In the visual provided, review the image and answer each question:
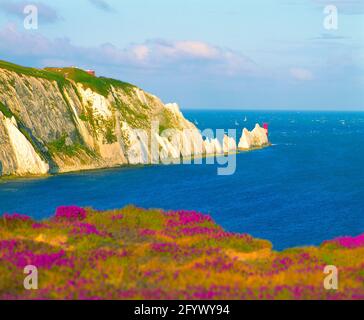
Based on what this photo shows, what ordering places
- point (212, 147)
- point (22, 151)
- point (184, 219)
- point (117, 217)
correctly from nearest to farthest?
point (117, 217), point (184, 219), point (22, 151), point (212, 147)

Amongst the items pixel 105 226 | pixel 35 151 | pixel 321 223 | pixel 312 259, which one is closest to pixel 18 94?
pixel 35 151

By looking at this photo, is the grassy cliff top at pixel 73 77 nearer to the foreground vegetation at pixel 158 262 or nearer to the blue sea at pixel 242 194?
the blue sea at pixel 242 194

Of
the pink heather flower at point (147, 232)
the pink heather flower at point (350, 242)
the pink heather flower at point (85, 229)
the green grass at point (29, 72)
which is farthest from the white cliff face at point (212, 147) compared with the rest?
the pink heather flower at point (85, 229)

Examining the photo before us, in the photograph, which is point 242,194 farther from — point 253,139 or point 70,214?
point 253,139

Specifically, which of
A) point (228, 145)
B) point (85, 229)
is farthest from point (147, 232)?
point (228, 145)
